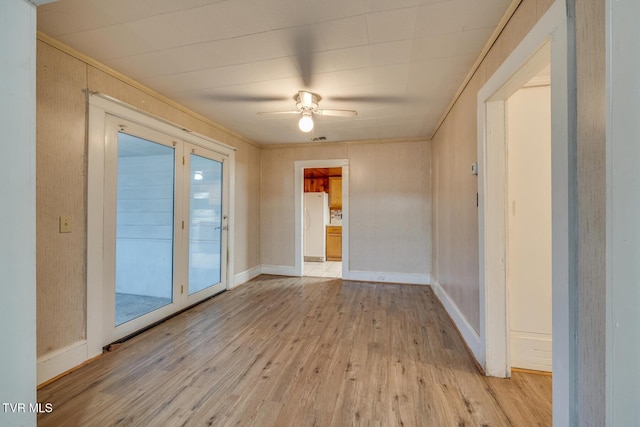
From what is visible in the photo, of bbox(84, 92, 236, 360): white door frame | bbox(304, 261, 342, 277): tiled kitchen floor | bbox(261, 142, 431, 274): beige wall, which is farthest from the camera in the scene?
bbox(304, 261, 342, 277): tiled kitchen floor

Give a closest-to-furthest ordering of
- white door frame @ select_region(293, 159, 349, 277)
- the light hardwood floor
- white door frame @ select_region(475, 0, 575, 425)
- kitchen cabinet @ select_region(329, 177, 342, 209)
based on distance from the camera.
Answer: white door frame @ select_region(475, 0, 575, 425), the light hardwood floor, white door frame @ select_region(293, 159, 349, 277), kitchen cabinet @ select_region(329, 177, 342, 209)

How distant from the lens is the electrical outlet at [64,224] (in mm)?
1936

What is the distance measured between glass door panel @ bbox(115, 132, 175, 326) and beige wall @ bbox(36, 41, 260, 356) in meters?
0.34

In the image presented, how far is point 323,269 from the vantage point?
18.4 feet

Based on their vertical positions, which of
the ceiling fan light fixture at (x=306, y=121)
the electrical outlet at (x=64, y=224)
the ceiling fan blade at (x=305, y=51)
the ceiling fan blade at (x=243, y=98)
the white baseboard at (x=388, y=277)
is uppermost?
the ceiling fan blade at (x=243, y=98)

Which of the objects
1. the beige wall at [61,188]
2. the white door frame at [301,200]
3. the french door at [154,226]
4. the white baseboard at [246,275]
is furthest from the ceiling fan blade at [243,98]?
the white baseboard at [246,275]

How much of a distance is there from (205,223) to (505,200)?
3442 mm

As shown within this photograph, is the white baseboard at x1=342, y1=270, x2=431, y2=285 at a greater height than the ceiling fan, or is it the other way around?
the ceiling fan

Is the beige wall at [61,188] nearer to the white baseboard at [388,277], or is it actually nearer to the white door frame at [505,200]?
the white door frame at [505,200]

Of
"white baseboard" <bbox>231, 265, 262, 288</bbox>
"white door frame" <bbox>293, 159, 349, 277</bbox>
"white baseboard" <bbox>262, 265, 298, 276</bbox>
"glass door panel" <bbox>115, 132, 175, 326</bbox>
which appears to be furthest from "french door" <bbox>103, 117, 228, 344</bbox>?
"white door frame" <bbox>293, 159, 349, 277</bbox>

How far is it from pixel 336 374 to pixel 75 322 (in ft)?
6.81

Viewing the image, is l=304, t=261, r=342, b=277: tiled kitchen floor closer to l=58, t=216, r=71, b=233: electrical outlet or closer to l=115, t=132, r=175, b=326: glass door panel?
l=115, t=132, r=175, b=326: glass door panel

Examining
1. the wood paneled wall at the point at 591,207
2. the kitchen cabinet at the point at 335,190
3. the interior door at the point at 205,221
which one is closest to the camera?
the wood paneled wall at the point at 591,207

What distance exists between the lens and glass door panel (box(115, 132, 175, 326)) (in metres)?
2.45
